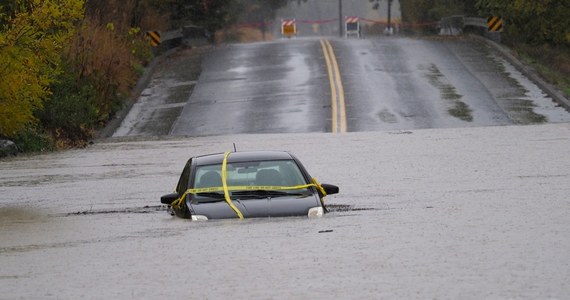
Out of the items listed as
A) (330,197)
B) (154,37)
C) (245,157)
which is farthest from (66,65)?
(245,157)

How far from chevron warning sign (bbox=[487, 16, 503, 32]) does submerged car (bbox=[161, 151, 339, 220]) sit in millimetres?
33149

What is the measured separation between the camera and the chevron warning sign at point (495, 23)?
49.1 meters

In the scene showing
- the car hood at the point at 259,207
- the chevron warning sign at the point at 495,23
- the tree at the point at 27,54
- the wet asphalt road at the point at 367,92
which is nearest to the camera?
the car hood at the point at 259,207

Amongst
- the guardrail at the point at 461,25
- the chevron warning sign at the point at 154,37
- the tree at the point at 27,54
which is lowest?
the guardrail at the point at 461,25

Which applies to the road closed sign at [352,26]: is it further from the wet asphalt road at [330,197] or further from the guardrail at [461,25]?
the wet asphalt road at [330,197]

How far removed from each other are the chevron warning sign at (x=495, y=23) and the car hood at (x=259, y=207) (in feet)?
112

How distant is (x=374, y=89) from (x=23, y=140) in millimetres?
12600

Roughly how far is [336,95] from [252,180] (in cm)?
2112

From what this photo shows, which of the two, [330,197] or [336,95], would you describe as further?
[336,95]

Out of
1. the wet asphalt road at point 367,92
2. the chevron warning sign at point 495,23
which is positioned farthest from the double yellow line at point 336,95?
the chevron warning sign at point 495,23

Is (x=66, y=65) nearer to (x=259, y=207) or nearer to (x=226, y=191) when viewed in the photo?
(x=226, y=191)

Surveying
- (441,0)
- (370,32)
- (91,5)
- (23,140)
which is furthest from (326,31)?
Result: (23,140)

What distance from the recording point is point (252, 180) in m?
16.8

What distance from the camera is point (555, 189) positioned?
19.9 metres
